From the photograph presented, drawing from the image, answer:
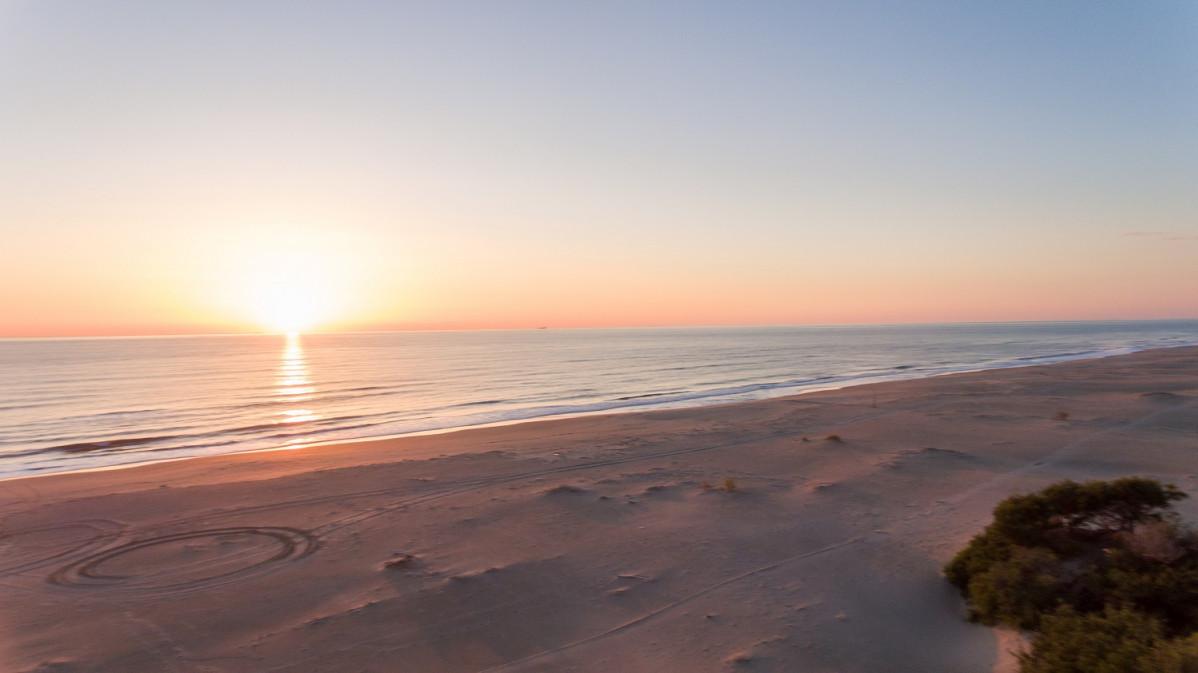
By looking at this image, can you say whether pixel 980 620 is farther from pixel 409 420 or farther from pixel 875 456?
pixel 409 420

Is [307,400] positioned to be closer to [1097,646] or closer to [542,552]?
[542,552]

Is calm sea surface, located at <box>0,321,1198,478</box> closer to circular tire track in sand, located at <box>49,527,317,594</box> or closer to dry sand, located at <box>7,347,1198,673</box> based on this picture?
dry sand, located at <box>7,347,1198,673</box>

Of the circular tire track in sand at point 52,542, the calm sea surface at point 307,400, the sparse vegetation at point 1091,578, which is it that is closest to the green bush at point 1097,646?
the sparse vegetation at point 1091,578

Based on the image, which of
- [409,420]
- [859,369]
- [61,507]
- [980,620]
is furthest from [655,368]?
[980,620]

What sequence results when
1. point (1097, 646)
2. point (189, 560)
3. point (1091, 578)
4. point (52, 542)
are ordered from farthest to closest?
point (52, 542) < point (189, 560) < point (1091, 578) < point (1097, 646)

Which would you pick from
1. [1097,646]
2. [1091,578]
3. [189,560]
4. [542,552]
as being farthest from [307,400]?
[1097,646]

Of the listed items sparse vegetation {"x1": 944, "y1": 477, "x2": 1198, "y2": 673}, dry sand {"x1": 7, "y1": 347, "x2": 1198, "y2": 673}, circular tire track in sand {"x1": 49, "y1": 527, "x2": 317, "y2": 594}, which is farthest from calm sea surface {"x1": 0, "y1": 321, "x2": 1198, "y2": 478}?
sparse vegetation {"x1": 944, "y1": 477, "x2": 1198, "y2": 673}
